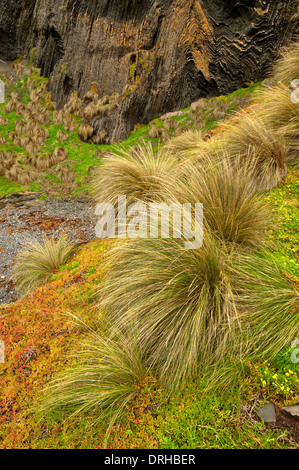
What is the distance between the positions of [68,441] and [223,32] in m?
13.0

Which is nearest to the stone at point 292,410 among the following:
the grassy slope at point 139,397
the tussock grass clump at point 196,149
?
the grassy slope at point 139,397

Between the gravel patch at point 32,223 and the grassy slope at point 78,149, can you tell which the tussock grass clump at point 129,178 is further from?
the grassy slope at point 78,149

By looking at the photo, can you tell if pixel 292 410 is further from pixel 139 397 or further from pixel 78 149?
pixel 78 149

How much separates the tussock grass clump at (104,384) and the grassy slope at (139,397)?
84 millimetres

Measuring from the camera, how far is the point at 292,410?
6.31 feet

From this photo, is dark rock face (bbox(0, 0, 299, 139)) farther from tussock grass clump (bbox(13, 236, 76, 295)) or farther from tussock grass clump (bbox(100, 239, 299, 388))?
tussock grass clump (bbox(100, 239, 299, 388))

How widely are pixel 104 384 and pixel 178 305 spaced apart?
0.92 meters

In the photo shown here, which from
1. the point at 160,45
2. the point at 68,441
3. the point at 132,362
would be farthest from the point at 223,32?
the point at 68,441

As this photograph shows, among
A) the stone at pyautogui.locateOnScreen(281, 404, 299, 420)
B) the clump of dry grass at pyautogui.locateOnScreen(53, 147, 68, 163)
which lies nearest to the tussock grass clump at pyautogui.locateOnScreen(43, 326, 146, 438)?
the stone at pyautogui.locateOnScreen(281, 404, 299, 420)

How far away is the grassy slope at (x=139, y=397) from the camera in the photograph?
2023 mm

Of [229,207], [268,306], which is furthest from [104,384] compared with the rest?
[229,207]

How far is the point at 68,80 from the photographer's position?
16.0 metres
